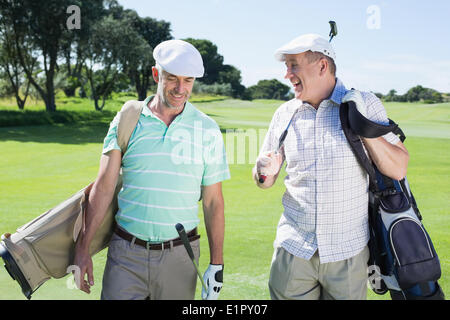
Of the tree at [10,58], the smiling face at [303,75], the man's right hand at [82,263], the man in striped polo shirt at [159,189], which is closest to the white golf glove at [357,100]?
the smiling face at [303,75]

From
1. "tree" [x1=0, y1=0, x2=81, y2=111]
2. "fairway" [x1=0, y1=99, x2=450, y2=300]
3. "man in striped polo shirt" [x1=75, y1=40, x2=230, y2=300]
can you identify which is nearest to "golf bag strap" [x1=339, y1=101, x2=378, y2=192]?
"man in striped polo shirt" [x1=75, y1=40, x2=230, y2=300]

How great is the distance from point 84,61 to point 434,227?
34288mm

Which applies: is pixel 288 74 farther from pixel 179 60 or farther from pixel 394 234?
pixel 394 234

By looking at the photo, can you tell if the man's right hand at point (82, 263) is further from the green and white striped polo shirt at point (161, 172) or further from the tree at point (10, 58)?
the tree at point (10, 58)

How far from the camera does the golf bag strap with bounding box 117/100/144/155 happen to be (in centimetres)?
243

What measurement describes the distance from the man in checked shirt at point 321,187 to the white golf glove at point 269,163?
1 cm

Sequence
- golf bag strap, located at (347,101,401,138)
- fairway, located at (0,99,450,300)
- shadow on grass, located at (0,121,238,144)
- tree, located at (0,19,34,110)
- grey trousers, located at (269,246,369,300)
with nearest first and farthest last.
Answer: golf bag strap, located at (347,101,401,138) → grey trousers, located at (269,246,369,300) → fairway, located at (0,99,450,300) → shadow on grass, located at (0,121,238,144) → tree, located at (0,19,34,110)

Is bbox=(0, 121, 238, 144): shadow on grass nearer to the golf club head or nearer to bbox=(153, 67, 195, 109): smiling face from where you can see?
bbox=(153, 67, 195, 109): smiling face

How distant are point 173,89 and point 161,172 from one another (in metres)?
0.45

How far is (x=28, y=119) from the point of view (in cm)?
2411

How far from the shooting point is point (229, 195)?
908 centimetres

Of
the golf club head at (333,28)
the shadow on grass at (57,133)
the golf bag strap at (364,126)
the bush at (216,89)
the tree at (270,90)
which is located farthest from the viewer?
the tree at (270,90)

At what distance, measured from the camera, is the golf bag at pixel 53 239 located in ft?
7.38
